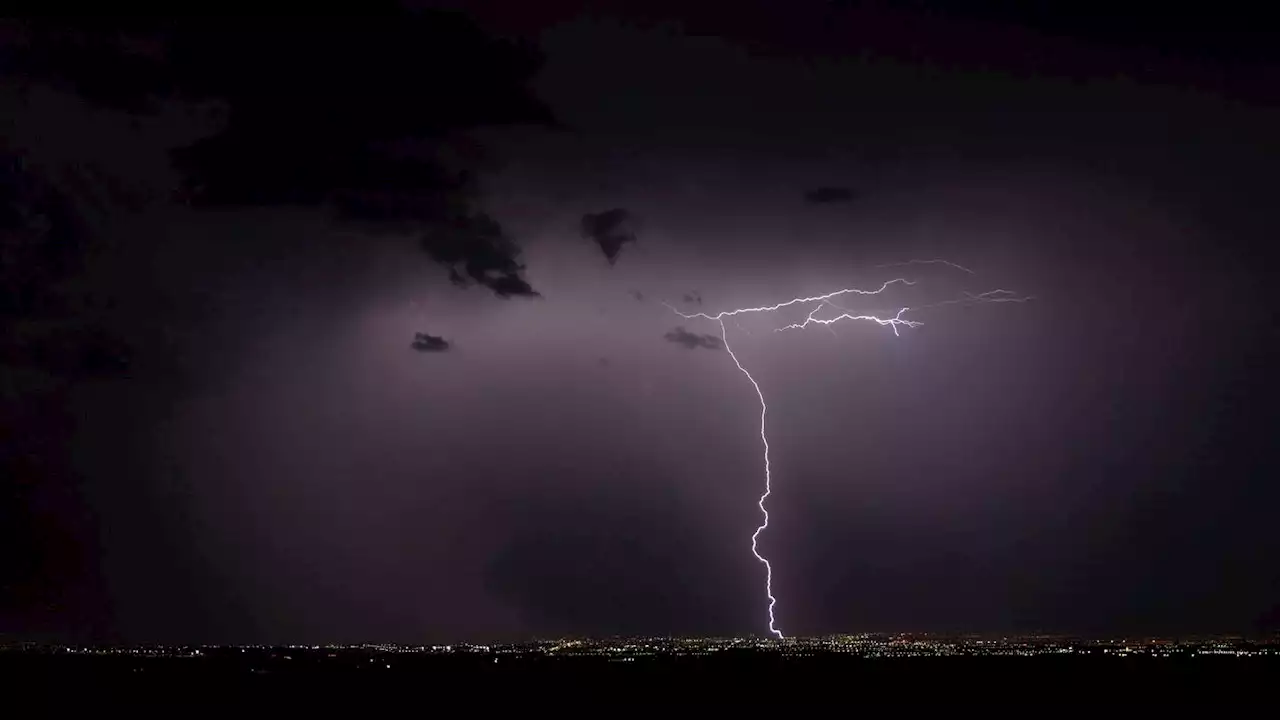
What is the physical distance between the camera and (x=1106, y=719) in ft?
99.0

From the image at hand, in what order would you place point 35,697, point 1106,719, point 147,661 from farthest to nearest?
point 147,661 → point 35,697 → point 1106,719

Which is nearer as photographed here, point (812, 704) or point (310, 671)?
point (812, 704)

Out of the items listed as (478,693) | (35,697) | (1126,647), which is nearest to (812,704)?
(478,693)

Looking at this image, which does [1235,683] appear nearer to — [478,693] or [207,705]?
[478,693]

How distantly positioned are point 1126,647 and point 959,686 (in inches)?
1703

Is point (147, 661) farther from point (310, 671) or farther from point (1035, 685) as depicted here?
point (1035, 685)


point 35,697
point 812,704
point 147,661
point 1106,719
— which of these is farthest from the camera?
point 147,661

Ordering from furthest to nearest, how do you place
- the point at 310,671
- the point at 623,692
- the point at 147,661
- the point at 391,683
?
the point at 147,661 → the point at 310,671 → the point at 391,683 → the point at 623,692

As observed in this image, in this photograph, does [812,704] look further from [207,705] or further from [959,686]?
[207,705]

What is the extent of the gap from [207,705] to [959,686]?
84.8 ft

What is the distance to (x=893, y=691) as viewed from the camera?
41.2m

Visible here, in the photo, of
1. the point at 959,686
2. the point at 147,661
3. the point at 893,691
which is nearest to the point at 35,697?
the point at 893,691

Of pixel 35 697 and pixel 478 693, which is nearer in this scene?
pixel 35 697

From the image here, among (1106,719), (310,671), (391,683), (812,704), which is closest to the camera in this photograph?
(1106,719)
